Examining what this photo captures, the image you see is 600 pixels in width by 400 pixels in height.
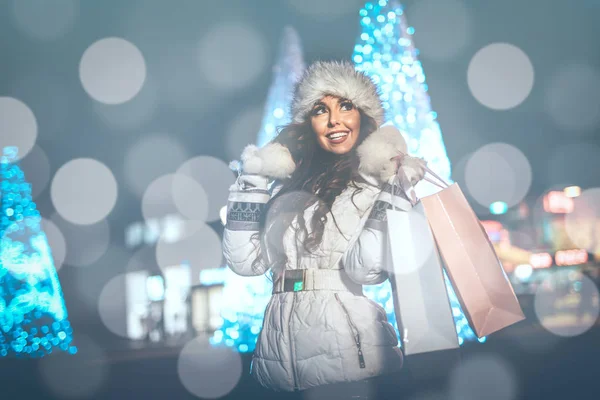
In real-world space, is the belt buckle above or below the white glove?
below

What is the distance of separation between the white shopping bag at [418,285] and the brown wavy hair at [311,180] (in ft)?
1.30

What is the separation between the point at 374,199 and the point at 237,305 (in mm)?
6843

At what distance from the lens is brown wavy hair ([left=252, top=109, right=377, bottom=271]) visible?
2602 millimetres

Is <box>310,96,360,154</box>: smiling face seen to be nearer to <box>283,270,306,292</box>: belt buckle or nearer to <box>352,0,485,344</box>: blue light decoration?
<box>283,270,306,292</box>: belt buckle

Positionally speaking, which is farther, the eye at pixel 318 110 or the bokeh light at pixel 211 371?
the bokeh light at pixel 211 371

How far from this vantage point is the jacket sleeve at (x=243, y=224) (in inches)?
108

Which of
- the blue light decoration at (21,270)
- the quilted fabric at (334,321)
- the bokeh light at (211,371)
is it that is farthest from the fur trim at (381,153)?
the blue light decoration at (21,270)

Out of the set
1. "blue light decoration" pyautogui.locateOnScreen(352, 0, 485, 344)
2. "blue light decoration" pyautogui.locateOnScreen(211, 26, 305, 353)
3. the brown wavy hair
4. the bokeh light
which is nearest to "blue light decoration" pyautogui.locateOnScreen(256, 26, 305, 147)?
"blue light decoration" pyautogui.locateOnScreen(211, 26, 305, 353)

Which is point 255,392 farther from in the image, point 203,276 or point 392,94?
point 203,276

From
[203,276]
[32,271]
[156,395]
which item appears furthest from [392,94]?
[203,276]

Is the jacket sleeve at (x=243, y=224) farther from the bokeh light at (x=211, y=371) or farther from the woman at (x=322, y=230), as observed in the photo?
the bokeh light at (x=211, y=371)

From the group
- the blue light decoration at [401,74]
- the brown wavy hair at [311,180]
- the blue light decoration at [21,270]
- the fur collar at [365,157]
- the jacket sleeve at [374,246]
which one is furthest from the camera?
the blue light decoration at [21,270]

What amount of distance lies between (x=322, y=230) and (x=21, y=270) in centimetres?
1107

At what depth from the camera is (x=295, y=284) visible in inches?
99.3
